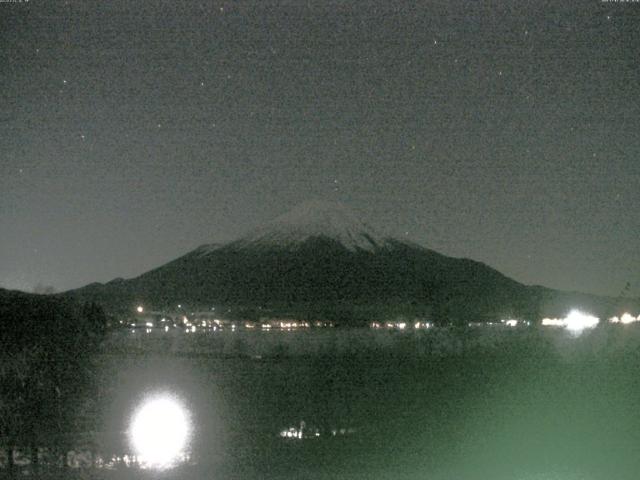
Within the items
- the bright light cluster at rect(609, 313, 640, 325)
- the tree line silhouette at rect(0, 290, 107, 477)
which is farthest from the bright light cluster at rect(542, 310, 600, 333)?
the tree line silhouette at rect(0, 290, 107, 477)

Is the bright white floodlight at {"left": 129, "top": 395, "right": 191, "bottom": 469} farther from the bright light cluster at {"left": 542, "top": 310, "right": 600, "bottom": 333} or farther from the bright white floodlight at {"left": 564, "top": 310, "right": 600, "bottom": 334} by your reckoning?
the bright light cluster at {"left": 542, "top": 310, "right": 600, "bottom": 333}

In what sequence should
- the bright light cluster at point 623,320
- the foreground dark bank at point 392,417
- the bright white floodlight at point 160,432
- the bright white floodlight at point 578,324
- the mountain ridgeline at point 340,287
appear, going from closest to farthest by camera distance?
1. the foreground dark bank at point 392,417
2. the bright white floodlight at point 160,432
3. the bright white floodlight at point 578,324
4. the bright light cluster at point 623,320
5. the mountain ridgeline at point 340,287

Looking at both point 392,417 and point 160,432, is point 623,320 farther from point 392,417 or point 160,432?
point 160,432

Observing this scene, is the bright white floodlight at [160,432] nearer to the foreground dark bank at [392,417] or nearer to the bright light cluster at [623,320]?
the foreground dark bank at [392,417]

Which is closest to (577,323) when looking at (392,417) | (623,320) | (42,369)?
(623,320)

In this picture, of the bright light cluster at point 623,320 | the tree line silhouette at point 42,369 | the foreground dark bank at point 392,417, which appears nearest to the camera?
the foreground dark bank at point 392,417

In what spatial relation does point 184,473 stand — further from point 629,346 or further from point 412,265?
point 412,265

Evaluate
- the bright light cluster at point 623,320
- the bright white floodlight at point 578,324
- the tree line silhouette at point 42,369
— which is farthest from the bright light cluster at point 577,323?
the tree line silhouette at point 42,369
